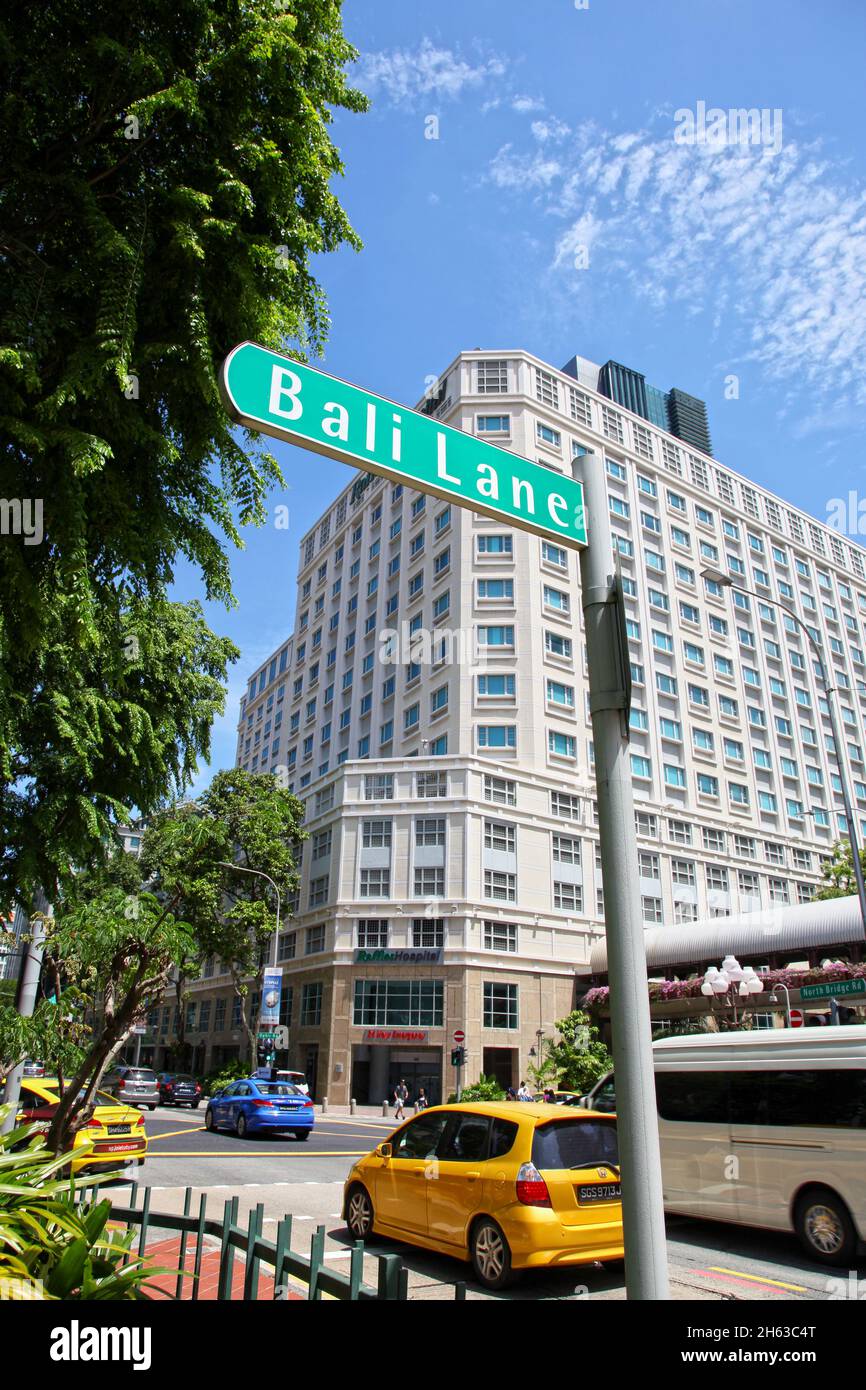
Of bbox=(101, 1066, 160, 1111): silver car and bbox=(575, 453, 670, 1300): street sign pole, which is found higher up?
bbox=(575, 453, 670, 1300): street sign pole

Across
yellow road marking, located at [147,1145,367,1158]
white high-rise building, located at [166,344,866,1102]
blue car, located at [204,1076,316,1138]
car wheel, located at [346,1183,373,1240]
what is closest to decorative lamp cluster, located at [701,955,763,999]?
white high-rise building, located at [166,344,866,1102]

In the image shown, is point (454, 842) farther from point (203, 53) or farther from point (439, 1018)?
point (203, 53)

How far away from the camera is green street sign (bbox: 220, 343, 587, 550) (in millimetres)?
3564

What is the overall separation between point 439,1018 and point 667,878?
651 inches

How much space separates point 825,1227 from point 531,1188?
389cm

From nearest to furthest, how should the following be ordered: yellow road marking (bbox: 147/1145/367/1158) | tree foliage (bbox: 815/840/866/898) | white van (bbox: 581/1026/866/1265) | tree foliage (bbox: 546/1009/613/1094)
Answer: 1. white van (bbox: 581/1026/866/1265)
2. yellow road marking (bbox: 147/1145/367/1158)
3. tree foliage (bbox: 546/1009/613/1094)
4. tree foliage (bbox: 815/840/866/898)

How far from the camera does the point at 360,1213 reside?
919 cm

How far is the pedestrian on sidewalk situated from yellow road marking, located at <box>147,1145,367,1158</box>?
1678cm

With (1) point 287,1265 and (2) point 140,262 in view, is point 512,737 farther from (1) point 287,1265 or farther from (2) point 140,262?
(1) point 287,1265

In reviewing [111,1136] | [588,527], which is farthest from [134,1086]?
[588,527]

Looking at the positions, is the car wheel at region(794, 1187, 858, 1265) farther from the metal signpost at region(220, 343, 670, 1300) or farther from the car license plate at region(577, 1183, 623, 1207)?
the metal signpost at region(220, 343, 670, 1300)

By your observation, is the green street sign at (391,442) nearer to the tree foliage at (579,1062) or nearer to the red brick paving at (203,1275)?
the red brick paving at (203,1275)

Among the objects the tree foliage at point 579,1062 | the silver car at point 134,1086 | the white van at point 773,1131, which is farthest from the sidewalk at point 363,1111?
the white van at point 773,1131
